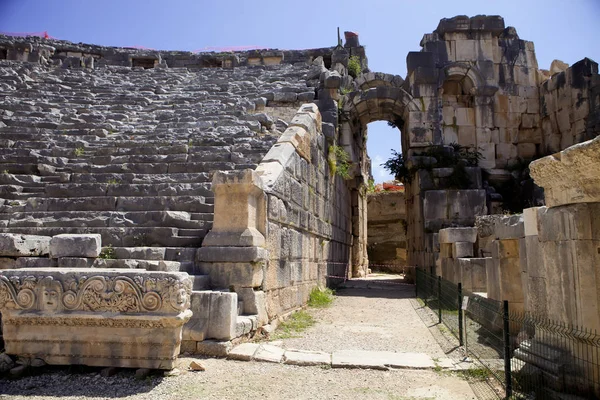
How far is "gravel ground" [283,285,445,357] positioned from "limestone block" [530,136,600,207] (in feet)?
7.96

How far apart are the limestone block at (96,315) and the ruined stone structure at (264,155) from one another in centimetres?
81

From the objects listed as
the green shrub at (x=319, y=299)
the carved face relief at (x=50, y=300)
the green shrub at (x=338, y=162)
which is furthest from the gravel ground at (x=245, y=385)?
the green shrub at (x=338, y=162)

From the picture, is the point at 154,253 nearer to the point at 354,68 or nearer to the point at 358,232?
the point at 354,68

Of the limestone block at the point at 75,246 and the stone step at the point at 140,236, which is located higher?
the stone step at the point at 140,236

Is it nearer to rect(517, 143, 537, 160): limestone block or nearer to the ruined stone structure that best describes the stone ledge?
the ruined stone structure

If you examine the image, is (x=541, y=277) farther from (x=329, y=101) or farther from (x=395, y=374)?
(x=329, y=101)

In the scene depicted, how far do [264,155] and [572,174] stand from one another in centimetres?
563

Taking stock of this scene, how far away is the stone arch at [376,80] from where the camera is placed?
48.6 feet

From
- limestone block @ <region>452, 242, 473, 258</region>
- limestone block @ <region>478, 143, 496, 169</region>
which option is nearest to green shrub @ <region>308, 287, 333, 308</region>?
limestone block @ <region>452, 242, 473, 258</region>

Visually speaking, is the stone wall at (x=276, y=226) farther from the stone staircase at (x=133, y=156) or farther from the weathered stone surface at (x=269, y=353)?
the weathered stone surface at (x=269, y=353)

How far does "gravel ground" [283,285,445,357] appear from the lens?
5.84m

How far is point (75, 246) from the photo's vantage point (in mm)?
5711

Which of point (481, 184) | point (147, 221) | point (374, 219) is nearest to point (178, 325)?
point (147, 221)

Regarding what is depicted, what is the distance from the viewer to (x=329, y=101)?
12.6 m
